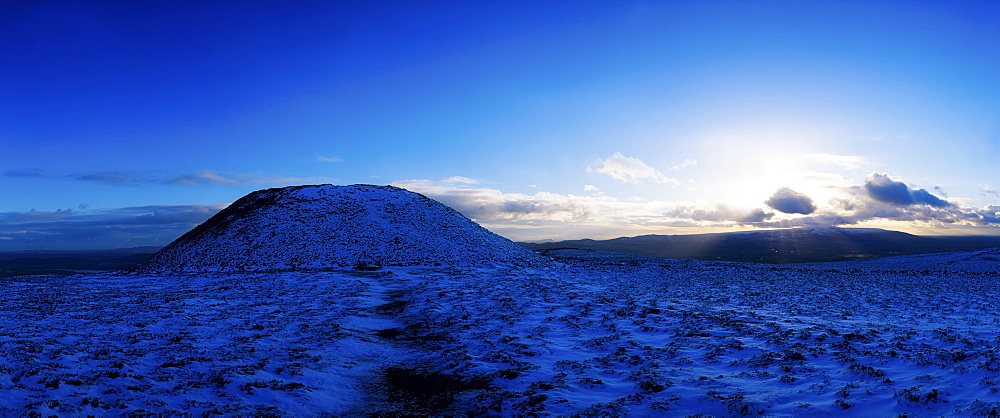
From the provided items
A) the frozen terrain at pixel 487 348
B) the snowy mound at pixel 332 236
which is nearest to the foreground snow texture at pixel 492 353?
the frozen terrain at pixel 487 348

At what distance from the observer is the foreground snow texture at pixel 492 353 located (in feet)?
24.3

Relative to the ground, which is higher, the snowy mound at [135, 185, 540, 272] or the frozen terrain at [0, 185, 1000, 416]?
the snowy mound at [135, 185, 540, 272]

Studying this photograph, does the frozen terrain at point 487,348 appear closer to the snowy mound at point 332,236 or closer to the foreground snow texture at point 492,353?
the foreground snow texture at point 492,353

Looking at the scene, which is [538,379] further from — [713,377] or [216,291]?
[216,291]

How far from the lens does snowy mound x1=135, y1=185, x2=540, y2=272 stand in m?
32.3

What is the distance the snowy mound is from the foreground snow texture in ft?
38.6

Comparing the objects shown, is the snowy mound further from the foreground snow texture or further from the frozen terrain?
the foreground snow texture

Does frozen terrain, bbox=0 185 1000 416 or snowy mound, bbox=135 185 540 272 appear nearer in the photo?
frozen terrain, bbox=0 185 1000 416

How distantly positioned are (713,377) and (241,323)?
1252 centimetres

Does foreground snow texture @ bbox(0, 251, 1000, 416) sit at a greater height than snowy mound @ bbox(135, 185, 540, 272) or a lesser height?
lesser

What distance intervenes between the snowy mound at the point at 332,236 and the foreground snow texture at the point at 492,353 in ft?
38.6

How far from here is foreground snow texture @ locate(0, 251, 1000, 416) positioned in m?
7.42

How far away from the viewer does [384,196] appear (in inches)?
1857

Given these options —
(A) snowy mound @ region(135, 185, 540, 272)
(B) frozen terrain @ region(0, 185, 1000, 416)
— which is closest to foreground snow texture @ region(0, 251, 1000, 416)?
(B) frozen terrain @ region(0, 185, 1000, 416)
